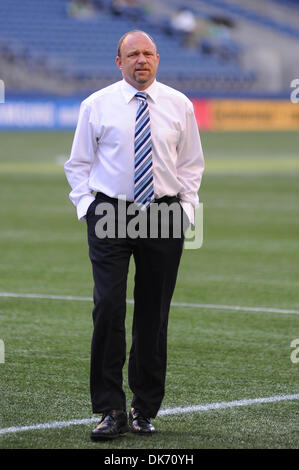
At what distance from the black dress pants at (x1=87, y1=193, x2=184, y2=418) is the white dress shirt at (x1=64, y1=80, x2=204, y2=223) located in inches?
3.3

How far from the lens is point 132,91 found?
18.6 feet

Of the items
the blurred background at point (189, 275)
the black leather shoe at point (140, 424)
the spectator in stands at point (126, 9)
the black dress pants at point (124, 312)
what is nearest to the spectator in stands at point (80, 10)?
the spectator in stands at point (126, 9)

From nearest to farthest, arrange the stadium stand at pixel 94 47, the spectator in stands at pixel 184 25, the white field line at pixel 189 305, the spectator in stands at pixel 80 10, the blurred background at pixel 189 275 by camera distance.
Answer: the blurred background at pixel 189 275, the white field line at pixel 189 305, the stadium stand at pixel 94 47, the spectator in stands at pixel 80 10, the spectator in stands at pixel 184 25

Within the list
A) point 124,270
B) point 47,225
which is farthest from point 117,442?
point 47,225

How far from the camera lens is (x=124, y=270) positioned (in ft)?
18.5

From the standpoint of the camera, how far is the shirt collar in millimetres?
5663

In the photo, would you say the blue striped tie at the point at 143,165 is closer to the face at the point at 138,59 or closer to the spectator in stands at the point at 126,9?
the face at the point at 138,59

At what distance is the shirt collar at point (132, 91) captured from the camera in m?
5.66

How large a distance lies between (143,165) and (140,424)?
137 centimetres

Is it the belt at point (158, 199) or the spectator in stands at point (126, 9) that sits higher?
the spectator in stands at point (126, 9)

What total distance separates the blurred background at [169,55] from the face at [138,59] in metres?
34.0

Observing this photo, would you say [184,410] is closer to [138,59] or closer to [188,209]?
[188,209]

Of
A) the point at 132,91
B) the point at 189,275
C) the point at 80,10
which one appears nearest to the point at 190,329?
the point at 189,275

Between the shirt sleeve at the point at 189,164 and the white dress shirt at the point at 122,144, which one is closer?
the white dress shirt at the point at 122,144
